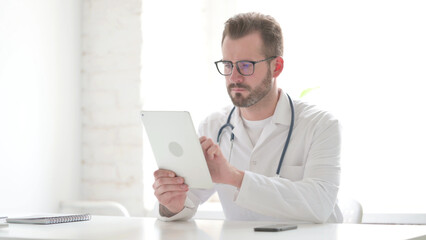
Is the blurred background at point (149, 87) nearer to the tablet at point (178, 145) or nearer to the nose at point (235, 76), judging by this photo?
the nose at point (235, 76)

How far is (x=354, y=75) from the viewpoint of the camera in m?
3.24

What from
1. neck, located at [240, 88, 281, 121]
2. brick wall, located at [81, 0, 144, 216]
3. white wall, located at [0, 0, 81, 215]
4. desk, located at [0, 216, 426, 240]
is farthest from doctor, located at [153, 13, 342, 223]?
white wall, located at [0, 0, 81, 215]

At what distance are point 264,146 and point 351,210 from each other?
40 centimetres

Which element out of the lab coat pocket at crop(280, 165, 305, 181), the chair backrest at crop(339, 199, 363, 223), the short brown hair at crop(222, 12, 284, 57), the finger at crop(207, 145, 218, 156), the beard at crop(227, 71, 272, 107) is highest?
the short brown hair at crop(222, 12, 284, 57)

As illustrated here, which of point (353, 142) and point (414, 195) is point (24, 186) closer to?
point (353, 142)

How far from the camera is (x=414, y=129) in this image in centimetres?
309

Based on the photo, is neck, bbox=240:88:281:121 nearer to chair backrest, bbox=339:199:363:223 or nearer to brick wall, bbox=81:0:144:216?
chair backrest, bbox=339:199:363:223

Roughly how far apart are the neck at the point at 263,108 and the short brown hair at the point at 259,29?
16 centimetres

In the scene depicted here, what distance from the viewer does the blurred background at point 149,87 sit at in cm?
303

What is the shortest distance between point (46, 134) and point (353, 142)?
1.52 m

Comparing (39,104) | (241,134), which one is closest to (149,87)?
(39,104)

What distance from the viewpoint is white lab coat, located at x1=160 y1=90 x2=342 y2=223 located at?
6.79ft

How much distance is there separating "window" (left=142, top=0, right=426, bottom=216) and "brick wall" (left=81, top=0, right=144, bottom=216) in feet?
0.20

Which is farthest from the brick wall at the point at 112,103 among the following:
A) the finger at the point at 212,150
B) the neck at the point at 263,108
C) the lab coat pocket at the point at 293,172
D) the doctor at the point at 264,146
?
the finger at the point at 212,150
